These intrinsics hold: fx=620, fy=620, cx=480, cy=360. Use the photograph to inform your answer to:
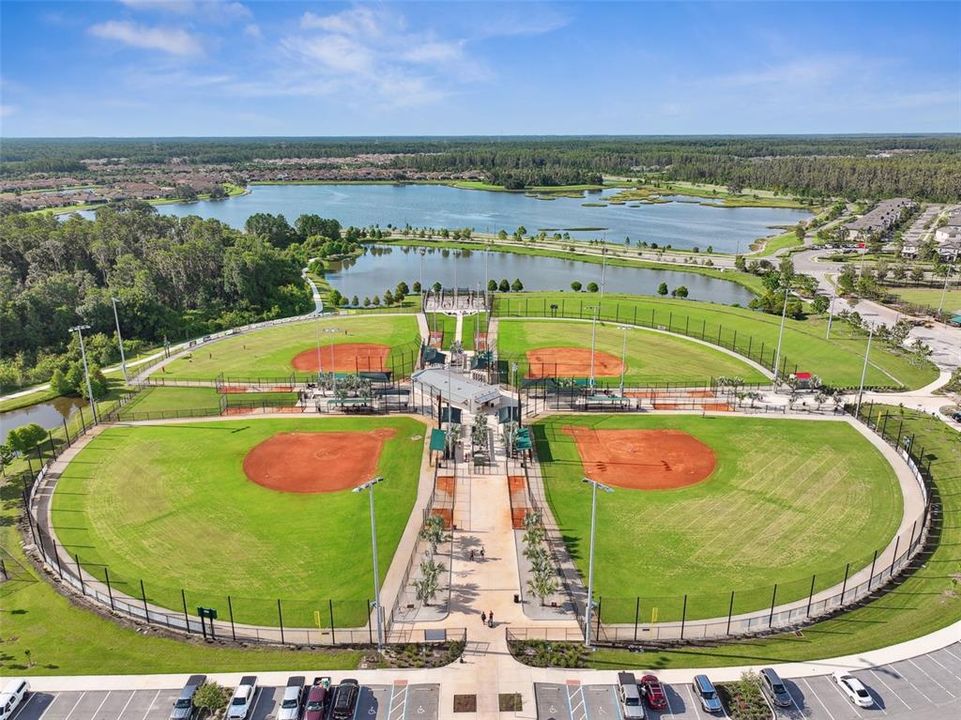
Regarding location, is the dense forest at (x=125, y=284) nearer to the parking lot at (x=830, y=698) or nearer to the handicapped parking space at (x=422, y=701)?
the handicapped parking space at (x=422, y=701)

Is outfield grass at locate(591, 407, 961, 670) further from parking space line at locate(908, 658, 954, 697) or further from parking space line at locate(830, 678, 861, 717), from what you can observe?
parking space line at locate(830, 678, 861, 717)

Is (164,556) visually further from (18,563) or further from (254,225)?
(254,225)

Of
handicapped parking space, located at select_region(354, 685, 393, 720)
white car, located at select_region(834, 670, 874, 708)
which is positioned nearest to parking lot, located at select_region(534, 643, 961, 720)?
white car, located at select_region(834, 670, 874, 708)

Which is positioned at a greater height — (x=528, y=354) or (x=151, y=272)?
(x=151, y=272)

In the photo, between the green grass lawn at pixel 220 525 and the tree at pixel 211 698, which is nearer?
the tree at pixel 211 698

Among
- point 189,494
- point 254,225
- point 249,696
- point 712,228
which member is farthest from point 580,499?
point 712,228

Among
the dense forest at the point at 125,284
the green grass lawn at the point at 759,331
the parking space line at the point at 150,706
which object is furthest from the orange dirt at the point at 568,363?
the parking space line at the point at 150,706
